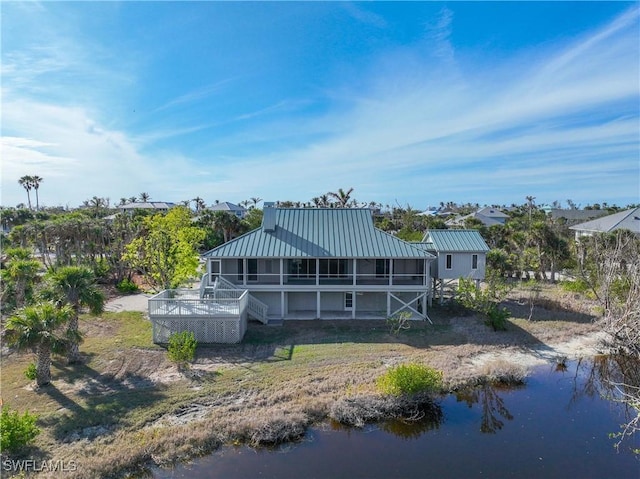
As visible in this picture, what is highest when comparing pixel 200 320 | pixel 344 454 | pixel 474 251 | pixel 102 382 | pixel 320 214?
pixel 320 214

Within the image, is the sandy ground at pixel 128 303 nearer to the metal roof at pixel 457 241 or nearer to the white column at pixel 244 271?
the white column at pixel 244 271

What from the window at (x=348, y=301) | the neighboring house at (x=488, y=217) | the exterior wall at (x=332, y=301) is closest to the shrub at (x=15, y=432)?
the exterior wall at (x=332, y=301)

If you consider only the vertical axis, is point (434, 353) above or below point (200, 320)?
below

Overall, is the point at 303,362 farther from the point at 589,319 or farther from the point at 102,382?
the point at 589,319

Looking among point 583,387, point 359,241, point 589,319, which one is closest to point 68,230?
point 359,241

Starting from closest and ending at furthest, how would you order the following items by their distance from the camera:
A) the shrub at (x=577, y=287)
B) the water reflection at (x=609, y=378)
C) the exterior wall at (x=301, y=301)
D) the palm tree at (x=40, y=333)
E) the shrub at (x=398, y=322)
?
the palm tree at (x=40, y=333) → the water reflection at (x=609, y=378) → the shrub at (x=398, y=322) → the exterior wall at (x=301, y=301) → the shrub at (x=577, y=287)

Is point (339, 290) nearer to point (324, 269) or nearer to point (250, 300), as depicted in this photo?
point (324, 269)
